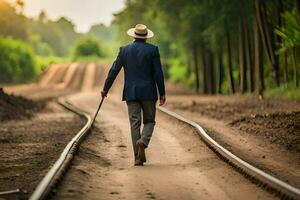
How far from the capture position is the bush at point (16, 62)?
70750 millimetres

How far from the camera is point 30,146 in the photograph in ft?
47.2

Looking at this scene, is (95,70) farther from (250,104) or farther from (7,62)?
(250,104)

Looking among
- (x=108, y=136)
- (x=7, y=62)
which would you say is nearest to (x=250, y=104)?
(x=108, y=136)

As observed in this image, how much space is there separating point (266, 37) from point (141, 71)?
68.4 ft

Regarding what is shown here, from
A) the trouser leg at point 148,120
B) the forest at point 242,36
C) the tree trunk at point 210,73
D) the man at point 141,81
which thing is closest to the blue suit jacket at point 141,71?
the man at point 141,81

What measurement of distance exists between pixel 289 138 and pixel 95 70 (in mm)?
65228

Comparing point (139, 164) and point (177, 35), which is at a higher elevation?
point (177, 35)

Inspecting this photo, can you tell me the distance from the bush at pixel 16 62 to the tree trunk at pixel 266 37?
140 feet

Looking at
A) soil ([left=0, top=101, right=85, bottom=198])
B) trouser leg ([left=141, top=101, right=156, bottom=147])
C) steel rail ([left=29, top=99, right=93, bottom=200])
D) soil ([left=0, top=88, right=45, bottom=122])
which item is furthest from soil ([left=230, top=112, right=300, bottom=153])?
soil ([left=0, top=88, right=45, bottom=122])

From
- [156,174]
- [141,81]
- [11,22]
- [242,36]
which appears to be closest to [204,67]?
[242,36]

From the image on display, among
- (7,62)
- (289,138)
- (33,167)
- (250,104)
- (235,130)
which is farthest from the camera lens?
(7,62)

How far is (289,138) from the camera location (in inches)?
568

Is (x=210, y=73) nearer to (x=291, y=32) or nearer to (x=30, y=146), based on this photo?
(x=291, y=32)

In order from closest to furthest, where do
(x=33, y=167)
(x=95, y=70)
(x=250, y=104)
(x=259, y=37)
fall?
1. (x=33, y=167)
2. (x=250, y=104)
3. (x=259, y=37)
4. (x=95, y=70)
